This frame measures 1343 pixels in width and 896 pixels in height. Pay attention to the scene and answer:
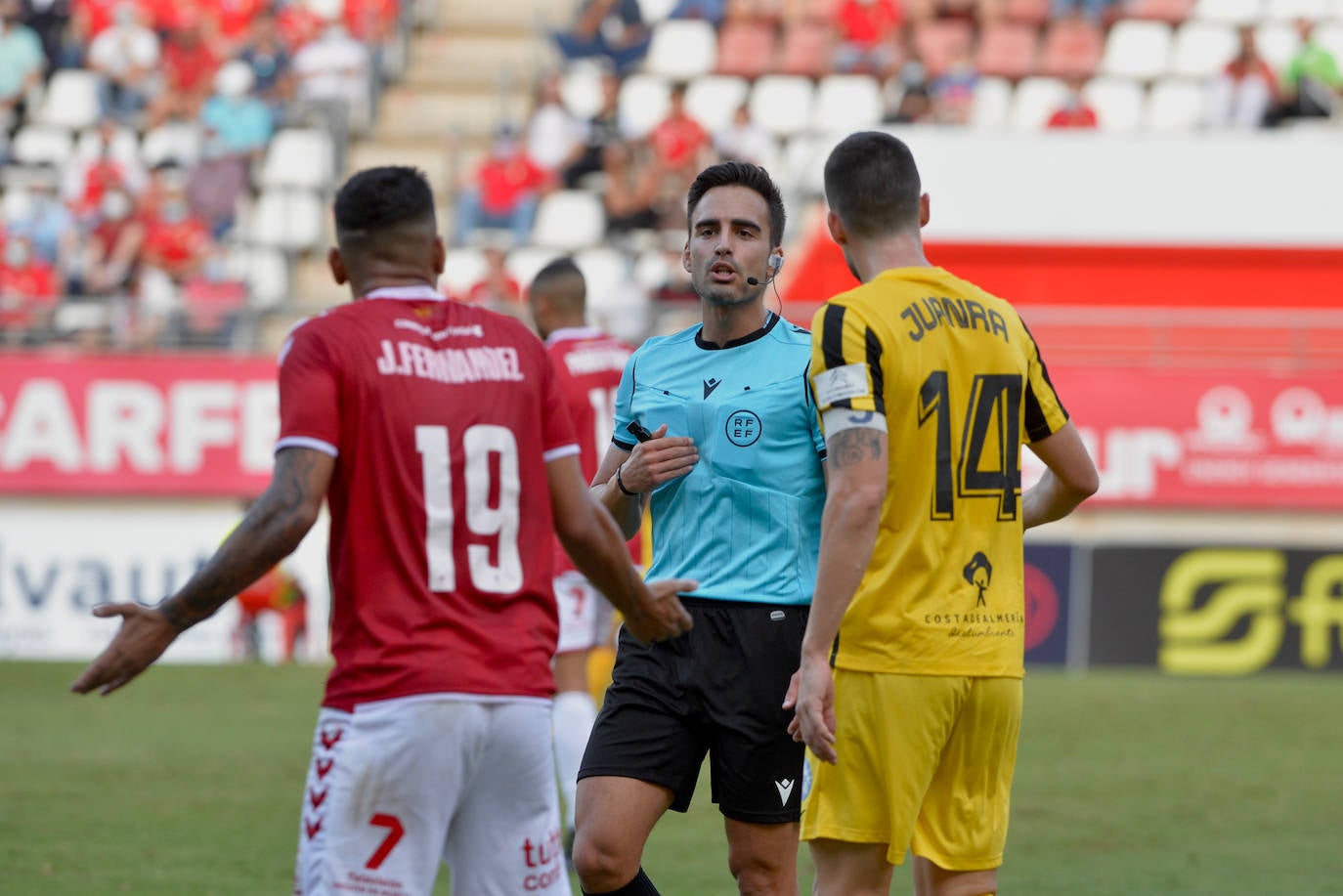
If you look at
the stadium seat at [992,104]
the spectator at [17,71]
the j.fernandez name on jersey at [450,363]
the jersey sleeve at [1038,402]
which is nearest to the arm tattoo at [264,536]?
the j.fernandez name on jersey at [450,363]

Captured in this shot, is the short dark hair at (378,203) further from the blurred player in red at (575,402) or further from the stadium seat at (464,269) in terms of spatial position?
the stadium seat at (464,269)

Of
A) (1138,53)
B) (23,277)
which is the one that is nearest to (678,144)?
(1138,53)

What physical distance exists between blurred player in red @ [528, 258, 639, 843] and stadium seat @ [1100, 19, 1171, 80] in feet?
49.1

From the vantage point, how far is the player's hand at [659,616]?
4.52 m

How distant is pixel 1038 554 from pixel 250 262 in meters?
9.12

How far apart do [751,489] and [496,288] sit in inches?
493

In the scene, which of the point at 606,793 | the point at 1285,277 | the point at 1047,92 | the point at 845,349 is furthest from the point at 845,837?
the point at 1047,92

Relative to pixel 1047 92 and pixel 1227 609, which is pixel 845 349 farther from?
pixel 1047 92

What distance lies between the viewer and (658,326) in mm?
17109

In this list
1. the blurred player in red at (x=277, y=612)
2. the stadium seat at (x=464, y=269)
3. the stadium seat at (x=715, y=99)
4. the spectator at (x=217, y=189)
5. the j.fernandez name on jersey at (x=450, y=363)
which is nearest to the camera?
the j.fernandez name on jersey at (x=450, y=363)

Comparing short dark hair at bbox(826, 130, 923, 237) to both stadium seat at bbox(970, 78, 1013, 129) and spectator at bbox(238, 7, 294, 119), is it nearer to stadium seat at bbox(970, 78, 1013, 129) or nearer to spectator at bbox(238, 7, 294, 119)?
stadium seat at bbox(970, 78, 1013, 129)

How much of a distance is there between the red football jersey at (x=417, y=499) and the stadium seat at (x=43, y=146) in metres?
19.0

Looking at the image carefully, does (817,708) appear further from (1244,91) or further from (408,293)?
(1244,91)

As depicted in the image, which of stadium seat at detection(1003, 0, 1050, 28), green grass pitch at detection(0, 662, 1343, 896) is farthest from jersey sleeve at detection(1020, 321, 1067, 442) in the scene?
stadium seat at detection(1003, 0, 1050, 28)
